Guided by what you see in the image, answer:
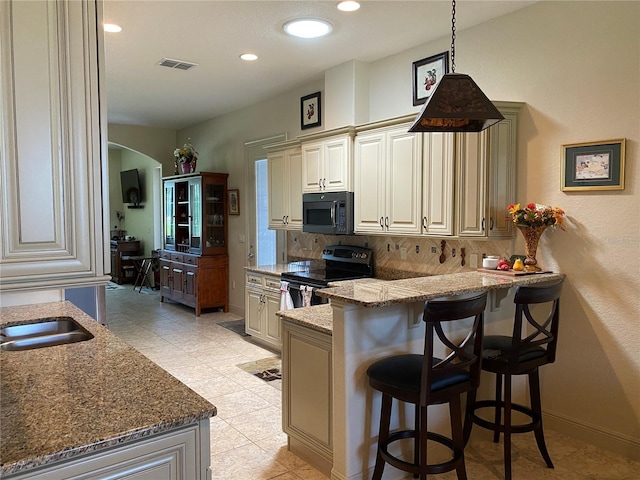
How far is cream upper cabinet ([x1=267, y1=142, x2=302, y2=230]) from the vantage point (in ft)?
16.2

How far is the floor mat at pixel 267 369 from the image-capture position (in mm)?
4160

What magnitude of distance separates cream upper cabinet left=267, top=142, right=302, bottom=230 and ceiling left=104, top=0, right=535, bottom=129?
0.79m

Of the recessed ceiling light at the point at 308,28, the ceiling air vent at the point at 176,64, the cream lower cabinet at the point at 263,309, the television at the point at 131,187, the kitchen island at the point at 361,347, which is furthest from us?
the television at the point at 131,187

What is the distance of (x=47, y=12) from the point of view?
1282mm

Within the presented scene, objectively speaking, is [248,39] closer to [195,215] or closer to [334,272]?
[334,272]

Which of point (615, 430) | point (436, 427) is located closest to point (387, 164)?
point (436, 427)

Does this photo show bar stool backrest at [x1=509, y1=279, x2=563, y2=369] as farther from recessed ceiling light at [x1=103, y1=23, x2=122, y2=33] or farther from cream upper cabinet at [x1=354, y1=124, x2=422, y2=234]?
recessed ceiling light at [x1=103, y1=23, x2=122, y2=33]

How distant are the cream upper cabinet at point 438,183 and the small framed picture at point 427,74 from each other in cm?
65

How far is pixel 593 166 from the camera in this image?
2.93 m

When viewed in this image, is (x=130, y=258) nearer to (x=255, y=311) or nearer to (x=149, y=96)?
(x=149, y=96)

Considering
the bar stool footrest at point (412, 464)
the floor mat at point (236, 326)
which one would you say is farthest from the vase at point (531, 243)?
the floor mat at point (236, 326)

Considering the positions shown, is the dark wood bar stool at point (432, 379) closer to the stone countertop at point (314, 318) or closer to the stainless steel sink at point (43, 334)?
the stone countertop at point (314, 318)

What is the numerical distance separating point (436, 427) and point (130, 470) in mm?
1978

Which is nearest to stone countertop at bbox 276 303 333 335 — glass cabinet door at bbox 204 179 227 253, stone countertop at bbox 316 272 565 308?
stone countertop at bbox 316 272 565 308
